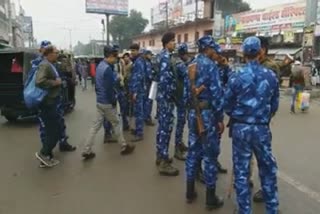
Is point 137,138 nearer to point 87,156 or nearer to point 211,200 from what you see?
point 87,156

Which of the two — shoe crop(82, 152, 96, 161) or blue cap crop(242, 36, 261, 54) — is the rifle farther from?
shoe crop(82, 152, 96, 161)

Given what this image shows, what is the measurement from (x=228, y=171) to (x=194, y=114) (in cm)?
175

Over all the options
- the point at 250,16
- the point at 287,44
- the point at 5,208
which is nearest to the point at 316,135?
the point at 5,208

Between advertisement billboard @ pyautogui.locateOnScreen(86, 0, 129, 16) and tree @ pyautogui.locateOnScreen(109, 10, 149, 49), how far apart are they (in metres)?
27.6

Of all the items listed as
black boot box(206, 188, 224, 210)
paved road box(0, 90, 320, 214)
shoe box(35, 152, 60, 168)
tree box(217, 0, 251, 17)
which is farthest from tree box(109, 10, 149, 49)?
black boot box(206, 188, 224, 210)

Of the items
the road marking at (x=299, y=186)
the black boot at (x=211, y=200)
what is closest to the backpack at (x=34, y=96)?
the black boot at (x=211, y=200)

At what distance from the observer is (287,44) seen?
77.8 feet

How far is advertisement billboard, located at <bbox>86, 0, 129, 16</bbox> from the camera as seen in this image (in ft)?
141

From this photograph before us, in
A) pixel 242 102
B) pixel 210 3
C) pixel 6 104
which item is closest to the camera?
pixel 242 102

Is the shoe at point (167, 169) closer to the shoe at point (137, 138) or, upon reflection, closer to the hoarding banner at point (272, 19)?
the shoe at point (137, 138)

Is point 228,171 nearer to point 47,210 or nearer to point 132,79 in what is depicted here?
point 47,210

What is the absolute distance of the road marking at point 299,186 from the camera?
197 inches

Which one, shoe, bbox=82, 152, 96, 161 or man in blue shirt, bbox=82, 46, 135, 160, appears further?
shoe, bbox=82, 152, 96, 161

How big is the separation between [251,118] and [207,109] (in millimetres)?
756
